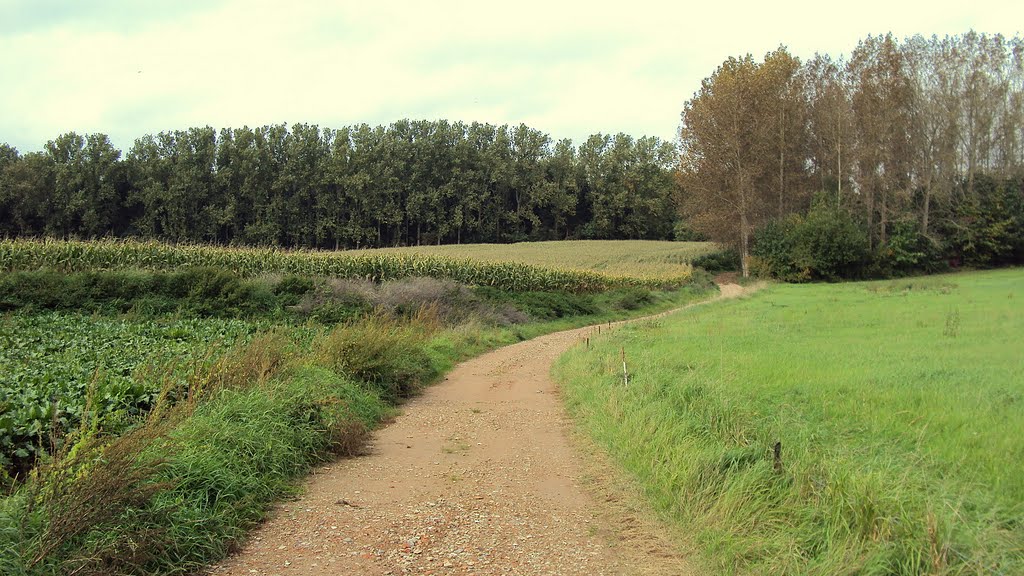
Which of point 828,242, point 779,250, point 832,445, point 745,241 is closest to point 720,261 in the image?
point 745,241

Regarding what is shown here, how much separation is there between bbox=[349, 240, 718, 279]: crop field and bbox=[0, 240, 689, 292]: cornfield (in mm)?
6407

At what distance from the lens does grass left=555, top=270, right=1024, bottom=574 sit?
435cm

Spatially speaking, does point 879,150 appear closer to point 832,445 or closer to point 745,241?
point 745,241

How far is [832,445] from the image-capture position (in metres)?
6.74

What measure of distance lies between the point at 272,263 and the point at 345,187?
4865cm

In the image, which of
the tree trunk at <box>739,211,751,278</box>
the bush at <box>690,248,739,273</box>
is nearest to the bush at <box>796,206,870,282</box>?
the tree trunk at <box>739,211,751,278</box>

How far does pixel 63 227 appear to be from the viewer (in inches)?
2415

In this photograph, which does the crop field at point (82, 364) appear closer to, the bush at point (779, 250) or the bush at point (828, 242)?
the bush at point (828, 242)

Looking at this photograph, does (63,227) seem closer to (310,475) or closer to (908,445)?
(310,475)

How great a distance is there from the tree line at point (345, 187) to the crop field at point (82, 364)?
48416 millimetres

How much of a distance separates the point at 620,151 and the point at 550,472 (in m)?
82.1

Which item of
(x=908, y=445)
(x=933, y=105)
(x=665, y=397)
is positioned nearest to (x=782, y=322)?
(x=665, y=397)

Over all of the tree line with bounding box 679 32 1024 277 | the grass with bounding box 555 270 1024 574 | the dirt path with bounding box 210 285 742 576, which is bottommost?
the dirt path with bounding box 210 285 742 576

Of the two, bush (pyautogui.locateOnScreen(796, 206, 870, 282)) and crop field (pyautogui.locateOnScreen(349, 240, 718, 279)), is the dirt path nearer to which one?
crop field (pyautogui.locateOnScreen(349, 240, 718, 279))
